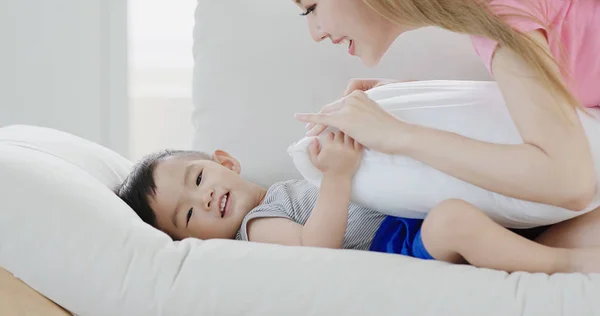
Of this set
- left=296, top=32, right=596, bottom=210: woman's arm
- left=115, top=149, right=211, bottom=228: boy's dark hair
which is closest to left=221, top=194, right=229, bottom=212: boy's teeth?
left=115, top=149, right=211, bottom=228: boy's dark hair

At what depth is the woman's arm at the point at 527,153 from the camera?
1149mm

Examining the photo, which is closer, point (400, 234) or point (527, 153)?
point (527, 153)

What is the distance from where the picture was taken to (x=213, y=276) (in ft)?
3.65

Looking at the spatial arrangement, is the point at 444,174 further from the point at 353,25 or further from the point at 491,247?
the point at 353,25

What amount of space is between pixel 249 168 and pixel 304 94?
20 cm

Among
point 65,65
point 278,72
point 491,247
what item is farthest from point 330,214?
point 65,65

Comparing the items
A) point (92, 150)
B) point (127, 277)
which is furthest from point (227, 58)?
point (127, 277)

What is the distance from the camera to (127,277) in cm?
113

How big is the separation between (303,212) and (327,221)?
0.18m

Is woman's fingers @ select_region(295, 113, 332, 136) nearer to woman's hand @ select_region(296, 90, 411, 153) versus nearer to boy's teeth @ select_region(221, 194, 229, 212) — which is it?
woman's hand @ select_region(296, 90, 411, 153)

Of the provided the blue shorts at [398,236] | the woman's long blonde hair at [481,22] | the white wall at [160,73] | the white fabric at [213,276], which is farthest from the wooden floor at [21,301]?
the white wall at [160,73]

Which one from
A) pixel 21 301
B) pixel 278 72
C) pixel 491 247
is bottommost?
pixel 21 301

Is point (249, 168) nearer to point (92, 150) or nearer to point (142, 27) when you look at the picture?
point (92, 150)

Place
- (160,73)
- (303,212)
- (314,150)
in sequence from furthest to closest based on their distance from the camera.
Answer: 1. (160,73)
2. (303,212)
3. (314,150)
